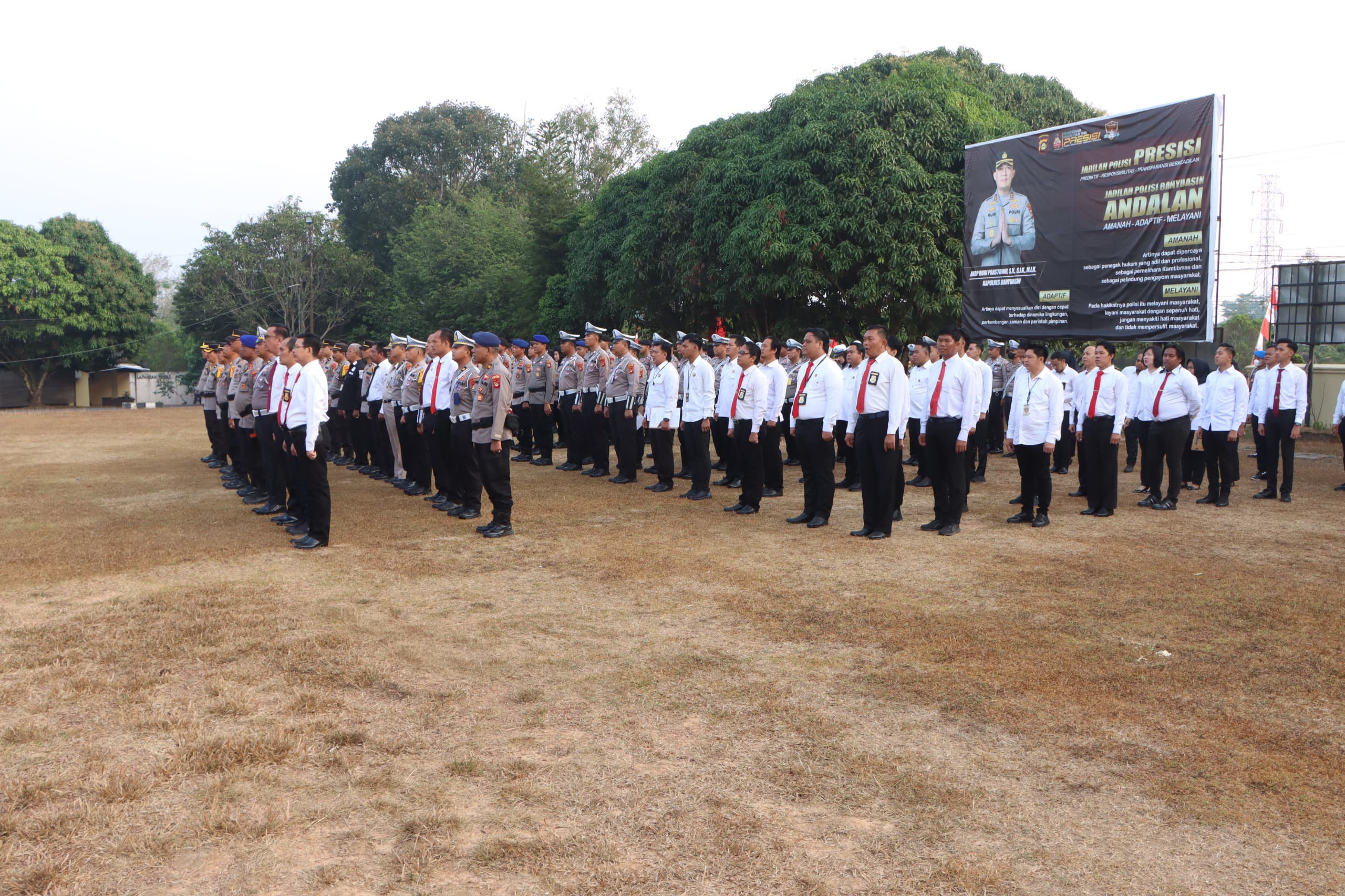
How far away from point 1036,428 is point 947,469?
1.08m

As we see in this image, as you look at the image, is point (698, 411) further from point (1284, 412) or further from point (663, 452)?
point (1284, 412)

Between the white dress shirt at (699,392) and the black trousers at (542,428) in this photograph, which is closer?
the white dress shirt at (699,392)

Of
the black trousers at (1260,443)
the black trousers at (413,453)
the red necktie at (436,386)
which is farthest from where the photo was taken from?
the black trousers at (1260,443)

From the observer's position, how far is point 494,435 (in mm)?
8523

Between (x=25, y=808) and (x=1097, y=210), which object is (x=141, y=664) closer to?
(x=25, y=808)

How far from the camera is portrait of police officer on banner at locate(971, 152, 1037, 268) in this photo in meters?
16.1

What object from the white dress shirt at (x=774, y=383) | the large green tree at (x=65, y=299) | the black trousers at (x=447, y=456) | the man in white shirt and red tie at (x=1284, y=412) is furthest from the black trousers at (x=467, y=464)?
the large green tree at (x=65, y=299)

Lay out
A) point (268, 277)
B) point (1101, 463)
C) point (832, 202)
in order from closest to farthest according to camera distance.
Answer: point (1101, 463) → point (832, 202) → point (268, 277)

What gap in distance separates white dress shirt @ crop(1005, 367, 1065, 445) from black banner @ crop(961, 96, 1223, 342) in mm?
5920

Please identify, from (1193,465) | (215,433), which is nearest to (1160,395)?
(1193,465)

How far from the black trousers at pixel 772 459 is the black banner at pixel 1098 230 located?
6.90 meters

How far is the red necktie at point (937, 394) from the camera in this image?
868 cm

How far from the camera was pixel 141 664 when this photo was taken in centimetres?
489

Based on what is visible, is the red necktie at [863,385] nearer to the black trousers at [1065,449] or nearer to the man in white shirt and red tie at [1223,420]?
the man in white shirt and red tie at [1223,420]
